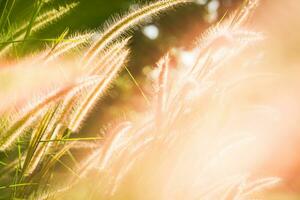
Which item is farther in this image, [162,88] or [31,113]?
[162,88]

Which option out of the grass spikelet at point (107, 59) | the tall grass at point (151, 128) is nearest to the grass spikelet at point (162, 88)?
the tall grass at point (151, 128)

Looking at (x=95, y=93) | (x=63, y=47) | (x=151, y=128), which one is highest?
(x=63, y=47)

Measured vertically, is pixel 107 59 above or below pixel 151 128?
above

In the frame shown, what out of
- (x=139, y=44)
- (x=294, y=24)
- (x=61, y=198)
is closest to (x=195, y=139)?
(x=61, y=198)

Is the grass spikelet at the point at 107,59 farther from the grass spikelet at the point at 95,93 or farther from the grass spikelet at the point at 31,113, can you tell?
the grass spikelet at the point at 31,113

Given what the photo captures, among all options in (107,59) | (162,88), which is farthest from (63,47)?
(162,88)

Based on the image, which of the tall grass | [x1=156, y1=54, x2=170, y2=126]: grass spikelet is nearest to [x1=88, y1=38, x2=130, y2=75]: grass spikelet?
the tall grass

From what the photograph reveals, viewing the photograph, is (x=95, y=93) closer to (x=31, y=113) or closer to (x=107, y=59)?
(x=107, y=59)
